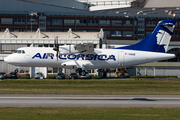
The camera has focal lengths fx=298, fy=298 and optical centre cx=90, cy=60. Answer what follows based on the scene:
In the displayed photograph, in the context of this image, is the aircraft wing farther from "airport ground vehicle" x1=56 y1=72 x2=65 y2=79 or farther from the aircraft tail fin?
"airport ground vehicle" x1=56 y1=72 x2=65 y2=79

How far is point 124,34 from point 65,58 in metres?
83.7

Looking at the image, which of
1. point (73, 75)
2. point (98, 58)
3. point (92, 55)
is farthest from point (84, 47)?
point (73, 75)

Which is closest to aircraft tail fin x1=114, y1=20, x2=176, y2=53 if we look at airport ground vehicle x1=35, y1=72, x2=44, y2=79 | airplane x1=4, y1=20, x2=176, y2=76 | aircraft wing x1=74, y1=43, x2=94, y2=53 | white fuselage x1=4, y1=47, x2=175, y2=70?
airplane x1=4, y1=20, x2=176, y2=76

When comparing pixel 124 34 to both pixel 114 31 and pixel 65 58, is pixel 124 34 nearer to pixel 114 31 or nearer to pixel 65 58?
pixel 114 31
